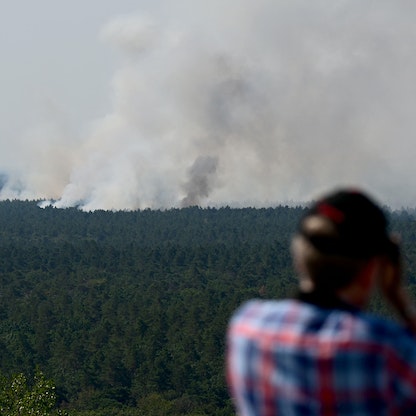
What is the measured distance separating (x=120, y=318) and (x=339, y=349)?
163 metres

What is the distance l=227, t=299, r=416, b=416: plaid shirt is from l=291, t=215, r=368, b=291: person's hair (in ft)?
0.44

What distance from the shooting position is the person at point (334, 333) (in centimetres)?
479

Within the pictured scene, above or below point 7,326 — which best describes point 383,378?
below

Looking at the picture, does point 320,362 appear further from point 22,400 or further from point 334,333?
point 22,400

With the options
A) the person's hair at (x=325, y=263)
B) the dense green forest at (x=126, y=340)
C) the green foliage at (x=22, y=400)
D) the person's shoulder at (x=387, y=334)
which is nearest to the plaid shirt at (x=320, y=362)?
the person's shoulder at (x=387, y=334)

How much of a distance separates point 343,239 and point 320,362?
591 millimetres

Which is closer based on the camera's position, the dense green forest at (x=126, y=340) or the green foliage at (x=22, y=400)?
the green foliage at (x=22, y=400)

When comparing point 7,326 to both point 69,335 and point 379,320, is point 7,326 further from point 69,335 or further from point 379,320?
point 379,320

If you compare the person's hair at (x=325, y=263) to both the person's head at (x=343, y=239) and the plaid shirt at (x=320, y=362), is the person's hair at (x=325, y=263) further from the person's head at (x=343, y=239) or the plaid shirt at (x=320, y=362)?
the plaid shirt at (x=320, y=362)

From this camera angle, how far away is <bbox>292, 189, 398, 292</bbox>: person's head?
504 centimetres

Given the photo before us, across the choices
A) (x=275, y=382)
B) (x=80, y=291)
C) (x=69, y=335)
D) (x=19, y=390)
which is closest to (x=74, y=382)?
(x=69, y=335)

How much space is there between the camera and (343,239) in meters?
5.05

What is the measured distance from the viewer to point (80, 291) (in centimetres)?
19062

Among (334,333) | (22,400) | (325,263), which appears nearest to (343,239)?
(325,263)
